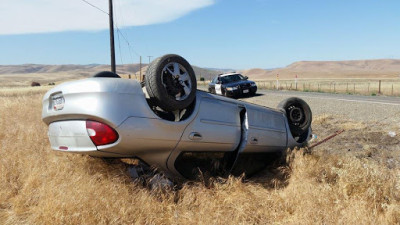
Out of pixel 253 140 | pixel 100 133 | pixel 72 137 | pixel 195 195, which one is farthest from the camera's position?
pixel 253 140

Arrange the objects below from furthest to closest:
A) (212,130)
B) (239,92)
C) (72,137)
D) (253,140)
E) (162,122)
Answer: (239,92)
(253,140)
(212,130)
(162,122)
(72,137)

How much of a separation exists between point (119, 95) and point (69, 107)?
1.69 ft

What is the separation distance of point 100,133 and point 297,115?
3.65m

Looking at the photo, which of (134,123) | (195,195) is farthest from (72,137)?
(195,195)

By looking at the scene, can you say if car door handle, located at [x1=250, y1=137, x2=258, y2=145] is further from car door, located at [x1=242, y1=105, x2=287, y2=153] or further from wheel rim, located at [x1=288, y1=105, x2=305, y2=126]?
wheel rim, located at [x1=288, y1=105, x2=305, y2=126]

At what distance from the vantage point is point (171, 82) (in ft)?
12.1

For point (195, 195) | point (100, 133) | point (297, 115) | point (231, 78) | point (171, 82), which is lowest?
point (195, 195)

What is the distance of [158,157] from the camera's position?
3641 millimetres

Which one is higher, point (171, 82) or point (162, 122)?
point (171, 82)

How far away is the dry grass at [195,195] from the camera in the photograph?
3.10 meters

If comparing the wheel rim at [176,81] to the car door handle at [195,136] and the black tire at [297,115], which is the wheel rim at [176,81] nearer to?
the car door handle at [195,136]

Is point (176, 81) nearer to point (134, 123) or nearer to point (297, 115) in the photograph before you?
point (134, 123)

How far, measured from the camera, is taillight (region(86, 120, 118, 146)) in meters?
3.20

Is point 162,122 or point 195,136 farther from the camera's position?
point 195,136
